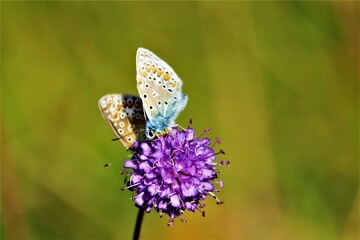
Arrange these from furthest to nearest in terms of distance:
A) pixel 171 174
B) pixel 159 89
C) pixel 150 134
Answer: pixel 159 89, pixel 150 134, pixel 171 174

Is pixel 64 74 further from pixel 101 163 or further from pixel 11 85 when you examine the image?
pixel 101 163

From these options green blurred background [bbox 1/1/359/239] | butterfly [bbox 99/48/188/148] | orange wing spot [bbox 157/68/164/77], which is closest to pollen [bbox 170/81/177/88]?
butterfly [bbox 99/48/188/148]

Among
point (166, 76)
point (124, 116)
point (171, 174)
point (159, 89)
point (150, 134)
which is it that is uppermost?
point (166, 76)

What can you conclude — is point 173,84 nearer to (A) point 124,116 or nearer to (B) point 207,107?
(A) point 124,116

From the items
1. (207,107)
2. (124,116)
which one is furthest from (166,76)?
(207,107)

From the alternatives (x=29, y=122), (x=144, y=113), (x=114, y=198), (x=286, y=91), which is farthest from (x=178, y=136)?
(x=286, y=91)
